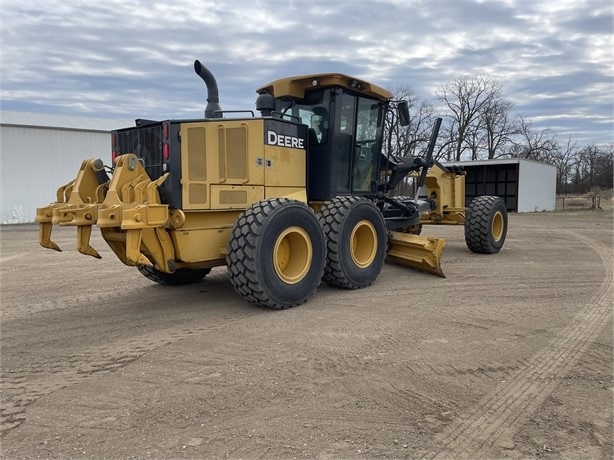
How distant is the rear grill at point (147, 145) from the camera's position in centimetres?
575

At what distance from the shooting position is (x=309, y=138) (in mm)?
7234

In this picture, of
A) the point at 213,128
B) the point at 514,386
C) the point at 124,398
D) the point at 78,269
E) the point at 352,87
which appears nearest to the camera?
the point at 124,398

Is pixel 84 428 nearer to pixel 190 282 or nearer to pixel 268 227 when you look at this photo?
pixel 268 227

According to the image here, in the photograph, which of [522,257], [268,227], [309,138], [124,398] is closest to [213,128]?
[268,227]

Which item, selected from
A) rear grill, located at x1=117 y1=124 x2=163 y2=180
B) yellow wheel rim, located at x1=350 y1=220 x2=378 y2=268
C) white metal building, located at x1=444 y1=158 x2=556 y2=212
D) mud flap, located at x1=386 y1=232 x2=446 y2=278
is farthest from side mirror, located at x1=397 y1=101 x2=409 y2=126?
white metal building, located at x1=444 y1=158 x2=556 y2=212

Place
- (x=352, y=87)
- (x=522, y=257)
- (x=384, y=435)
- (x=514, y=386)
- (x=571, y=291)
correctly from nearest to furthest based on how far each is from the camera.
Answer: (x=384, y=435) → (x=514, y=386) → (x=571, y=291) → (x=352, y=87) → (x=522, y=257)

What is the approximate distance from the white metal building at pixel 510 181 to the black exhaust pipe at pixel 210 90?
22.4 metres

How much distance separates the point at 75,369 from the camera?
396 cm

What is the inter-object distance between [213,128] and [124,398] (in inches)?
130

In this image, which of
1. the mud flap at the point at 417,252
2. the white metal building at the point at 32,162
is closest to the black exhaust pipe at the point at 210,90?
the mud flap at the point at 417,252

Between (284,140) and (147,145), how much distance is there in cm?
171

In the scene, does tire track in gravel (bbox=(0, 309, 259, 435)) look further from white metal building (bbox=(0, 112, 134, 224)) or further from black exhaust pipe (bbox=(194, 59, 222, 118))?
white metal building (bbox=(0, 112, 134, 224))

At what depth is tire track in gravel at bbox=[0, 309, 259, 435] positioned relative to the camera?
3328mm

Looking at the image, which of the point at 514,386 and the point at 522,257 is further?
the point at 522,257
